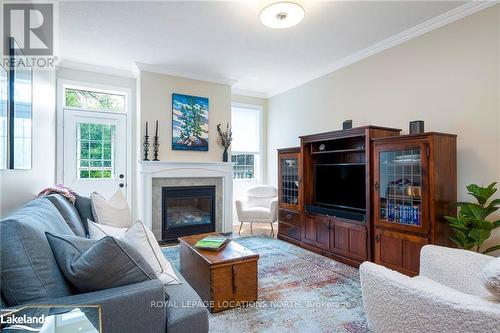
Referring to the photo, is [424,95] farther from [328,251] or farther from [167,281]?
[167,281]

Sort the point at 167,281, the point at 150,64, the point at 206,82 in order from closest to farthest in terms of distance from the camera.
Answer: the point at 167,281
the point at 150,64
the point at 206,82

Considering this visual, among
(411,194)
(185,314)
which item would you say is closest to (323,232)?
(411,194)

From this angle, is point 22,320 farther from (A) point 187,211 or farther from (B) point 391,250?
(A) point 187,211

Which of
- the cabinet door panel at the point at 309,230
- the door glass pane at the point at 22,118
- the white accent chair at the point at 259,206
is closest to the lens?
the door glass pane at the point at 22,118

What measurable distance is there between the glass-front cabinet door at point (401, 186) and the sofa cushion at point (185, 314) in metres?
2.31

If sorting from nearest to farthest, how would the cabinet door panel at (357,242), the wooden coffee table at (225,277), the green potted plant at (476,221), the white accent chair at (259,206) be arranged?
the wooden coffee table at (225,277)
the green potted plant at (476,221)
the cabinet door panel at (357,242)
the white accent chair at (259,206)

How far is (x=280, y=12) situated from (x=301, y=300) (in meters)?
2.66

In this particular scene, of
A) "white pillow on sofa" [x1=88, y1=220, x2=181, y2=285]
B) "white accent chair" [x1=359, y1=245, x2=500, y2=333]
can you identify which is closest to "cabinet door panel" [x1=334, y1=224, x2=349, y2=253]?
"white accent chair" [x1=359, y1=245, x2=500, y2=333]

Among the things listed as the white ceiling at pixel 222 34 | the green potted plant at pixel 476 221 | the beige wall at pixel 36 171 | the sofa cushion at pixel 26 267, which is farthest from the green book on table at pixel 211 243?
the white ceiling at pixel 222 34

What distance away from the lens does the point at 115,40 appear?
357 centimetres

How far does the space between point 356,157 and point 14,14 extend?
3.85 meters

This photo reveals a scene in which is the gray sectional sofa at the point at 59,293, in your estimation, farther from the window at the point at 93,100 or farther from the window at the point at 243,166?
the window at the point at 243,166

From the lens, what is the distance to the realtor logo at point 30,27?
1912mm

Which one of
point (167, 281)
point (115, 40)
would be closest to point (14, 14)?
point (115, 40)
